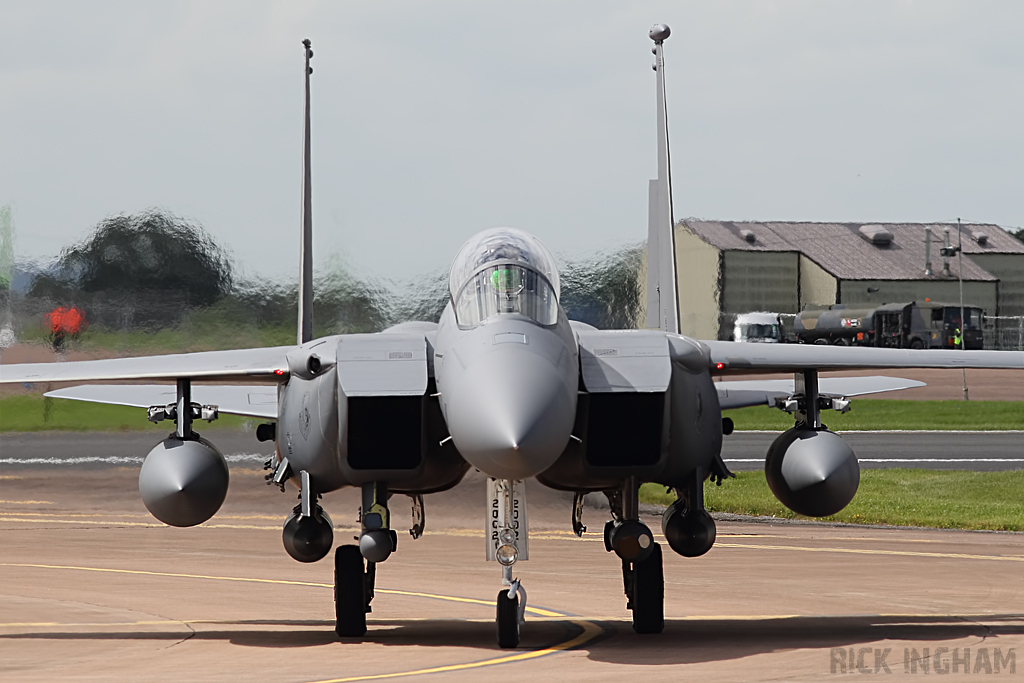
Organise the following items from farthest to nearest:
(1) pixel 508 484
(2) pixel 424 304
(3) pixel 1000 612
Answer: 1. (2) pixel 424 304
2. (3) pixel 1000 612
3. (1) pixel 508 484

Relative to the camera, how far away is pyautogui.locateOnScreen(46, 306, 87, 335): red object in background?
24734 millimetres

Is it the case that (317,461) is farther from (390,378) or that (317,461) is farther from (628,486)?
(628,486)

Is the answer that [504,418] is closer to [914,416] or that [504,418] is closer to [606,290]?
[606,290]

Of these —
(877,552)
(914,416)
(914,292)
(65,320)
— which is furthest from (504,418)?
(914,292)

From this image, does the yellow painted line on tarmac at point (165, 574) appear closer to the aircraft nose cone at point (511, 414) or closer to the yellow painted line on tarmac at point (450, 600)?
the yellow painted line on tarmac at point (450, 600)

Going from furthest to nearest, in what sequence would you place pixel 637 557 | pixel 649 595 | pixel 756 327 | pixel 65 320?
1. pixel 756 327
2. pixel 65 320
3. pixel 649 595
4. pixel 637 557

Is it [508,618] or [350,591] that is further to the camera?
[350,591]

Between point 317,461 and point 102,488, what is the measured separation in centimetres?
1836

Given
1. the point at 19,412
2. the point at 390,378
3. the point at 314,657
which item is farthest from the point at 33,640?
the point at 19,412

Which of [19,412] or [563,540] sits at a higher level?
[19,412]

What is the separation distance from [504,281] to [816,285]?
2577 inches

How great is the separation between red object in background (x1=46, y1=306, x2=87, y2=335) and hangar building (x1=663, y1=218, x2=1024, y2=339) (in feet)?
132

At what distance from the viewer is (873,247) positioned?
79125 mm

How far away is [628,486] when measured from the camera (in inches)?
489
